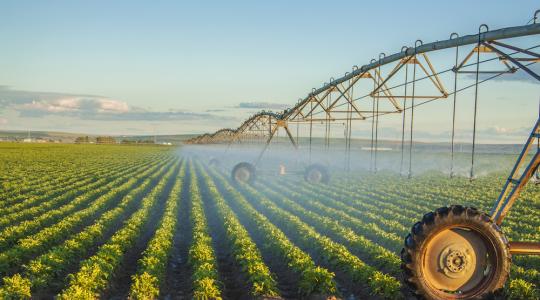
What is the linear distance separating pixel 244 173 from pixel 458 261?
2308cm

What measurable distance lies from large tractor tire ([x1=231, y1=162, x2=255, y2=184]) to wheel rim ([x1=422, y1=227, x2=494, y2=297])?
22.7 m

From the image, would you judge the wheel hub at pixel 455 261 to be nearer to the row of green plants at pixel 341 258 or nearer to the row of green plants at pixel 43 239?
the row of green plants at pixel 341 258

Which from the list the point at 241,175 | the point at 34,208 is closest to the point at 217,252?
the point at 34,208

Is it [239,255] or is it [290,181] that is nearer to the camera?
[239,255]

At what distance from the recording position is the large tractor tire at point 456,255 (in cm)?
677

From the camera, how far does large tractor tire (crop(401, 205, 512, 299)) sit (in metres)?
6.77

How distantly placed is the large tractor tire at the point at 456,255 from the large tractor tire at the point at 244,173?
22.7 meters

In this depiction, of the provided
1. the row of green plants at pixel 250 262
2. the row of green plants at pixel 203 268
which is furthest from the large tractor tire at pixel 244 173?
the row of green plants at pixel 203 268

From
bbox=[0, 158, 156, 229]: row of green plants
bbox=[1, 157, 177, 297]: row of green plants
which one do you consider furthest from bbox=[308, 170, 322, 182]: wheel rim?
bbox=[1, 157, 177, 297]: row of green plants

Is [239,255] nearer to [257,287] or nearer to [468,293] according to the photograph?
[257,287]

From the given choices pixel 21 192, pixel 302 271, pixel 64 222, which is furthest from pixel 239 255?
pixel 21 192

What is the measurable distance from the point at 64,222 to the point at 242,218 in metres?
6.78

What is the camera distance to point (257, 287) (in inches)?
353

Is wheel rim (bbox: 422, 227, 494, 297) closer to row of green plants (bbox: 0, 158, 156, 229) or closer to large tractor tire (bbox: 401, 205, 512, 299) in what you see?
large tractor tire (bbox: 401, 205, 512, 299)
